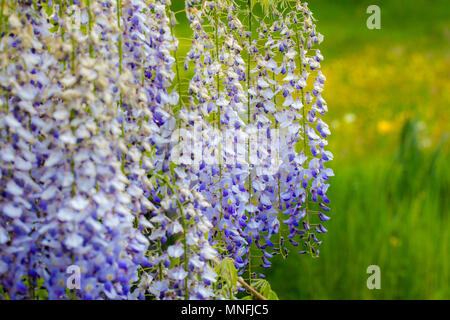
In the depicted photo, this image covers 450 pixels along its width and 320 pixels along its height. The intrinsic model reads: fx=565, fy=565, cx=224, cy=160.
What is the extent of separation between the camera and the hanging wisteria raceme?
48.5 inches

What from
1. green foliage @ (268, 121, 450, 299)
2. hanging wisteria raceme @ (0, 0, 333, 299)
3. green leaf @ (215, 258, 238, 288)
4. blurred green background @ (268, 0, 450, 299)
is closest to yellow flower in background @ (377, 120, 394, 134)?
blurred green background @ (268, 0, 450, 299)

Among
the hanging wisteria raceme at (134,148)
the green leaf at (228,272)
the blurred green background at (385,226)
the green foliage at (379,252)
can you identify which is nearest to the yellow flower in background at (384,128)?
the blurred green background at (385,226)

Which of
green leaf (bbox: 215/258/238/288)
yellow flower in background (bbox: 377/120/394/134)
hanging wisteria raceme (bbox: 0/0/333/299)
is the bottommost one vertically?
green leaf (bbox: 215/258/238/288)

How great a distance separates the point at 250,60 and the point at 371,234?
6.66 ft

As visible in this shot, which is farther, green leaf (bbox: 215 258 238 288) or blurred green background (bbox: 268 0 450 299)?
blurred green background (bbox: 268 0 450 299)

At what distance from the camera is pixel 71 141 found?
118cm

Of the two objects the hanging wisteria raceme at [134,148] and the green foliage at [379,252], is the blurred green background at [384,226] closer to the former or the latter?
the green foliage at [379,252]

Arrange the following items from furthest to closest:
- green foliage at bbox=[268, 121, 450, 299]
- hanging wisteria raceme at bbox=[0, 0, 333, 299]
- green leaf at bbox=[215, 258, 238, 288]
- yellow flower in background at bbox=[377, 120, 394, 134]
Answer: yellow flower in background at bbox=[377, 120, 394, 134] < green foliage at bbox=[268, 121, 450, 299] < green leaf at bbox=[215, 258, 238, 288] < hanging wisteria raceme at bbox=[0, 0, 333, 299]

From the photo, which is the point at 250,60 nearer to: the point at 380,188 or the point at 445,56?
the point at 380,188

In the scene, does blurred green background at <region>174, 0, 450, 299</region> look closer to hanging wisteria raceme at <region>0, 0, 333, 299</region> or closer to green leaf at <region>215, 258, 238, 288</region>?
hanging wisteria raceme at <region>0, 0, 333, 299</region>

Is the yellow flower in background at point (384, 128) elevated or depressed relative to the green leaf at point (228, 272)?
elevated

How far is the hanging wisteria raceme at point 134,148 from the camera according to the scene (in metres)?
1.23

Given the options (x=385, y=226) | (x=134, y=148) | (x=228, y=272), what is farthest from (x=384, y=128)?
(x=134, y=148)
